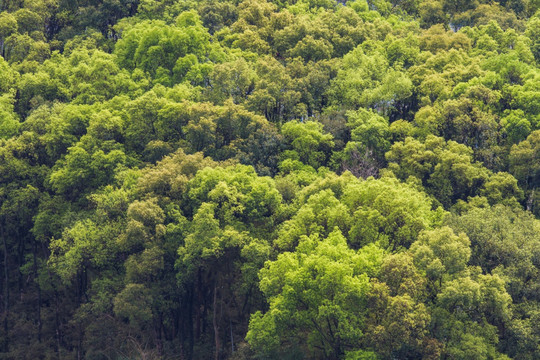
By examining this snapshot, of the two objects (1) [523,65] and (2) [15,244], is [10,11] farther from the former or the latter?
(1) [523,65]

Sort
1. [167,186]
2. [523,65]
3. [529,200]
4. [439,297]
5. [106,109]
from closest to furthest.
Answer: [439,297] < [167,186] < [529,200] < [106,109] < [523,65]

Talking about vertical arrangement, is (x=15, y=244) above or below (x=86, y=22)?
below

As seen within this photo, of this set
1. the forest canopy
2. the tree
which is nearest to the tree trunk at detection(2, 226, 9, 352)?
the forest canopy

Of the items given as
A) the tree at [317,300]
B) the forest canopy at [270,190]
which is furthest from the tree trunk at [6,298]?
the tree at [317,300]

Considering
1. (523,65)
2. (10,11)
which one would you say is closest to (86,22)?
(10,11)

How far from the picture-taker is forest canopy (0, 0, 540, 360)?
98.4 ft

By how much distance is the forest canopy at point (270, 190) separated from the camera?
29984mm

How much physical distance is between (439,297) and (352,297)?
397 cm

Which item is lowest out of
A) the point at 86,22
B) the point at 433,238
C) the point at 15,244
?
the point at 15,244

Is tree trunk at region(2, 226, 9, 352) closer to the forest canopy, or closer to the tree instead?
the forest canopy

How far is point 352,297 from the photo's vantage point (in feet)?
96.7

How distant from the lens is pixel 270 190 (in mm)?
36125

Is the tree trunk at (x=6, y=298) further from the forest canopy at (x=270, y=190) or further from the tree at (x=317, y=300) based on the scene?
the tree at (x=317, y=300)

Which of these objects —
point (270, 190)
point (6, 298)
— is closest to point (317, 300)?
point (270, 190)
